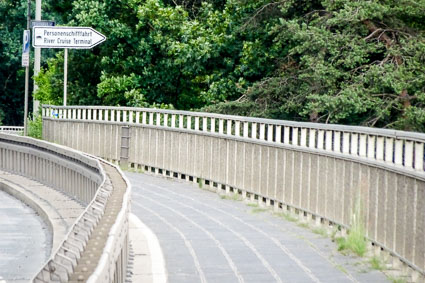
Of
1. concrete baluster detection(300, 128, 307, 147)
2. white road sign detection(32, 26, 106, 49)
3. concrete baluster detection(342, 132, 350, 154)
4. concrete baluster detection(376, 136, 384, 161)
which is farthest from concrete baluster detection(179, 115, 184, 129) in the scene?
concrete baluster detection(376, 136, 384, 161)

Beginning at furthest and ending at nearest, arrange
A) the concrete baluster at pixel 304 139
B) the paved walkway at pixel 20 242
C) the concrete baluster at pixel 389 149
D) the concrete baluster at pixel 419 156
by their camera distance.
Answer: the concrete baluster at pixel 304 139 → the paved walkway at pixel 20 242 → the concrete baluster at pixel 389 149 → the concrete baluster at pixel 419 156

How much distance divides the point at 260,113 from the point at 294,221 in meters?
13.0

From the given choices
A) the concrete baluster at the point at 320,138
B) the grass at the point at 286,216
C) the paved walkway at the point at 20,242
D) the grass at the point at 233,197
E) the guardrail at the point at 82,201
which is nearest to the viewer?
the guardrail at the point at 82,201

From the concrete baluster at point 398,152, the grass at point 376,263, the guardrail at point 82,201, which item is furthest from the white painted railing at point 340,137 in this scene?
the guardrail at point 82,201

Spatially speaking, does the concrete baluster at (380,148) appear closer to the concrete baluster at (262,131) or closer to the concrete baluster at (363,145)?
the concrete baluster at (363,145)

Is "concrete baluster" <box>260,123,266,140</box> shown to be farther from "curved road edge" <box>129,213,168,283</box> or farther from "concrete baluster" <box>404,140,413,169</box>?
"concrete baluster" <box>404,140,413,169</box>

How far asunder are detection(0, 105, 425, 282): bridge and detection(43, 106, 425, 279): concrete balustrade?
18mm

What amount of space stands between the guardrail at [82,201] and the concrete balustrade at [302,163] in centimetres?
227

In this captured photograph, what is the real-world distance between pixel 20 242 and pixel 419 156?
22.3 feet

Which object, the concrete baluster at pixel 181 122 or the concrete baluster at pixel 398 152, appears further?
the concrete baluster at pixel 181 122

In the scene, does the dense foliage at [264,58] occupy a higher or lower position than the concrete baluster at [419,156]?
higher

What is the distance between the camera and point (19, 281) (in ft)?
38.9

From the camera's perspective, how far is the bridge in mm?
A: 10242

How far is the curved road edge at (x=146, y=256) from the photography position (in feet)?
32.6
